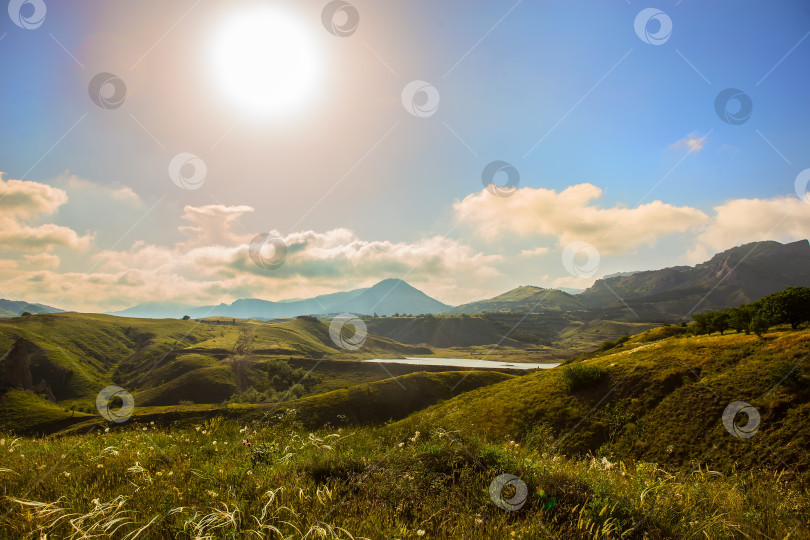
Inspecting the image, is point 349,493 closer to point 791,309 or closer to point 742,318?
point 791,309

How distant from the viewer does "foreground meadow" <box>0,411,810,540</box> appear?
12.5ft

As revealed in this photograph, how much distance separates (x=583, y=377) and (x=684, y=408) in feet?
28.3

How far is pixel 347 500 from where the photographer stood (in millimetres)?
4707

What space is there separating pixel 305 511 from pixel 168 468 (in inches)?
136

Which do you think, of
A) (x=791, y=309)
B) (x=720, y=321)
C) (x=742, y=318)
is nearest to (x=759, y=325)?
(x=791, y=309)

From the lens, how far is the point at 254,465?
20.0 ft

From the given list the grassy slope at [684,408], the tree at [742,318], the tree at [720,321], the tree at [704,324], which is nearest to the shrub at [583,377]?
the grassy slope at [684,408]

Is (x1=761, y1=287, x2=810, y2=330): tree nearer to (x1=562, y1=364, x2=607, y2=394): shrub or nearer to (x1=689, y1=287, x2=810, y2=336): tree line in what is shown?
(x1=689, y1=287, x2=810, y2=336): tree line

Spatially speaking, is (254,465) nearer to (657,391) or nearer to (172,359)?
(657,391)

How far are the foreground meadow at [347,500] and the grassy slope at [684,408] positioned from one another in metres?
7.61

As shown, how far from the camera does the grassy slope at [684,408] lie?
17391 millimetres

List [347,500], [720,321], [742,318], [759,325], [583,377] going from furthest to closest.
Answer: [720,321] → [742,318] → [583,377] → [759,325] → [347,500]

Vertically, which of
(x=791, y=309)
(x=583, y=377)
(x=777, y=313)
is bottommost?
(x=583, y=377)

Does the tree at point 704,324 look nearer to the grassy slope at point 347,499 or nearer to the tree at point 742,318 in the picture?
the tree at point 742,318
